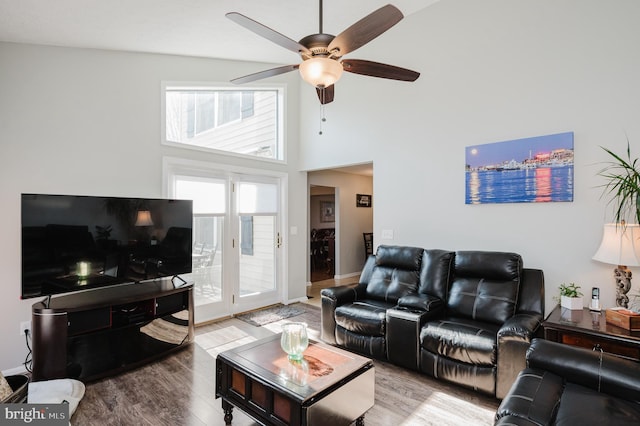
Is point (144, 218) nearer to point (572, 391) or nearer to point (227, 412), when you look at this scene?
point (227, 412)

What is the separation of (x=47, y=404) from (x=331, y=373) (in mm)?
1863

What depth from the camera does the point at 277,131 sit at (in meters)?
5.35

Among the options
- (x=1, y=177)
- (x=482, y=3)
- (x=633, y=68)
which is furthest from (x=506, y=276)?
(x=1, y=177)

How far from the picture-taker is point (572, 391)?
1702mm

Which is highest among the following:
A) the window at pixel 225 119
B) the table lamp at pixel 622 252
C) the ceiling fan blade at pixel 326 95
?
the window at pixel 225 119

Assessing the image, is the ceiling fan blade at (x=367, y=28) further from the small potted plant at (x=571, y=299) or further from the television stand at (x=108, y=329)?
the television stand at (x=108, y=329)

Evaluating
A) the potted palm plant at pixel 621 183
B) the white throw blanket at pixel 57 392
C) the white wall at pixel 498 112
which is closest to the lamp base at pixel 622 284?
the white wall at pixel 498 112

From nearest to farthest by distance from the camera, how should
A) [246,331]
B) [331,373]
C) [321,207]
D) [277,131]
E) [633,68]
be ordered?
1. [331,373]
2. [633,68]
3. [246,331]
4. [277,131]
5. [321,207]

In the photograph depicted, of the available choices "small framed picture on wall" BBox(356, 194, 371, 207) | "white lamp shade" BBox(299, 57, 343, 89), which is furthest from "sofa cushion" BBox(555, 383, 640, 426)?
"small framed picture on wall" BBox(356, 194, 371, 207)

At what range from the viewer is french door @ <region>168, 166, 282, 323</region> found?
13.9 ft

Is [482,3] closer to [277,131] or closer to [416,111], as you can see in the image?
[416,111]

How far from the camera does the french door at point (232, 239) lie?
4.23 meters

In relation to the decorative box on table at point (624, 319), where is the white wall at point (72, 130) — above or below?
above

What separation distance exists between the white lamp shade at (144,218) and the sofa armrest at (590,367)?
346 cm
